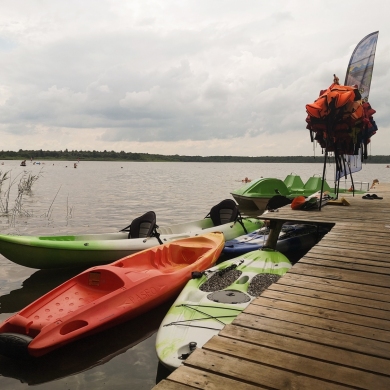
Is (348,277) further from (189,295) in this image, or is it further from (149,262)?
(149,262)

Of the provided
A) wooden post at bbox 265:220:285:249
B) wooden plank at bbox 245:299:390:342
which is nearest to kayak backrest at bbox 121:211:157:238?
wooden post at bbox 265:220:285:249

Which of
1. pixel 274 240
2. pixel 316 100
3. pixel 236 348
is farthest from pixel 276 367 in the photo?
pixel 316 100

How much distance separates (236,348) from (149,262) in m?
4.77

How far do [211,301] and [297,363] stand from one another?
2764mm

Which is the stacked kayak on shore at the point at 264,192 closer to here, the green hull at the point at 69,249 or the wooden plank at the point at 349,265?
the green hull at the point at 69,249

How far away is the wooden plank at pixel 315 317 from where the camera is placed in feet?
9.08

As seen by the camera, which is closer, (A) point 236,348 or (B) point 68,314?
(A) point 236,348

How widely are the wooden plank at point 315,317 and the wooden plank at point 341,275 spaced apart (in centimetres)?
96

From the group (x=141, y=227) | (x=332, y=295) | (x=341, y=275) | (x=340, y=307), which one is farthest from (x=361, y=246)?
(x=141, y=227)

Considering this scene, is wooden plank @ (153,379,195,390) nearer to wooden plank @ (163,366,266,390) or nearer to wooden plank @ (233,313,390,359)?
wooden plank @ (163,366,266,390)

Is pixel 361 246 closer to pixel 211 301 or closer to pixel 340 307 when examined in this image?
pixel 211 301

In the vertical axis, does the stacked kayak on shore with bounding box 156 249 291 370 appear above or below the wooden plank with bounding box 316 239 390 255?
below

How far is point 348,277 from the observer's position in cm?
404

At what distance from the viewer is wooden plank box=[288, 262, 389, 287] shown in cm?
389
